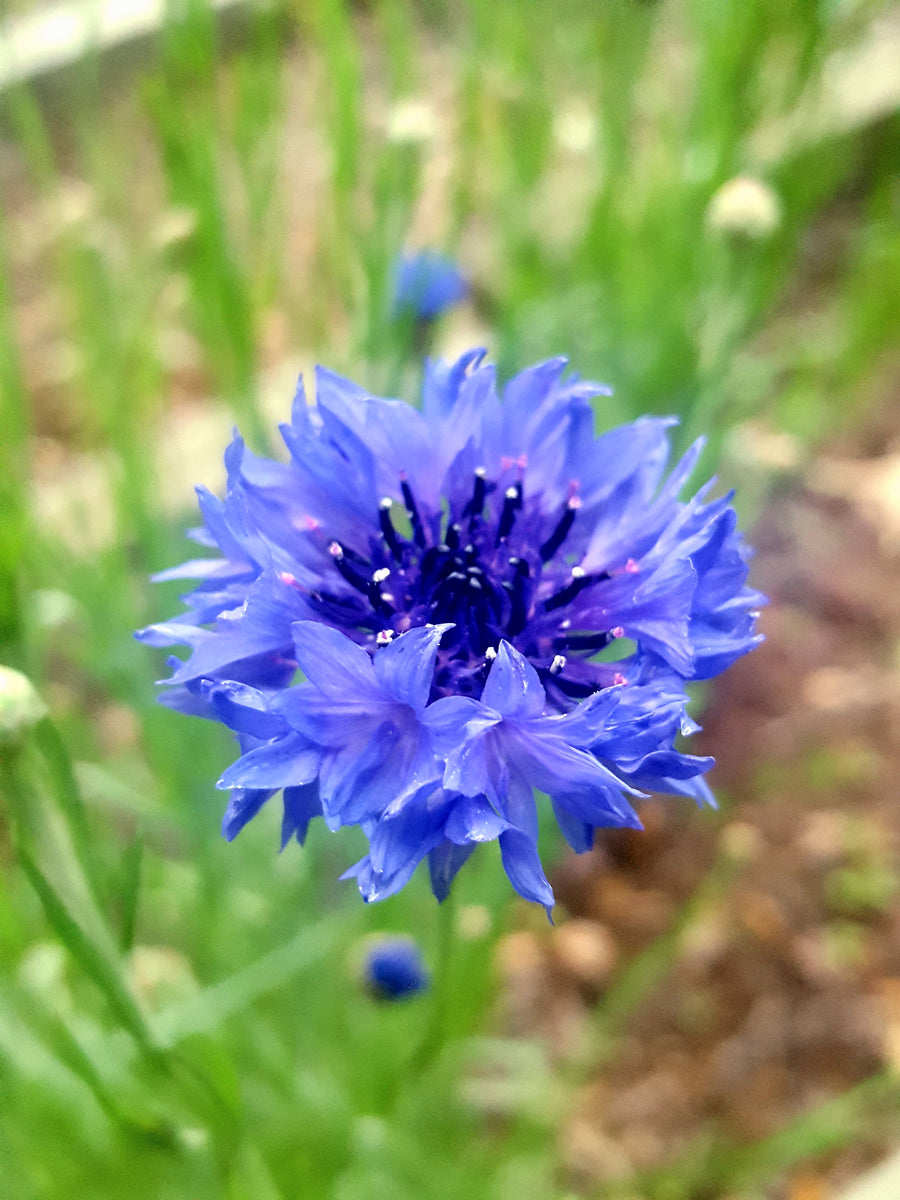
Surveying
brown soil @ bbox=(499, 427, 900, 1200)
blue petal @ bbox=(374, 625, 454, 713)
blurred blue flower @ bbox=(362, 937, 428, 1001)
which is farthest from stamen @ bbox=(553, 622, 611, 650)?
brown soil @ bbox=(499, 427, 900, 1200)

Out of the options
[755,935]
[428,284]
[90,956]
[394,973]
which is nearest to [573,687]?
[90,956]

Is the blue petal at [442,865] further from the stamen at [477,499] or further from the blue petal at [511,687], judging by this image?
the stamen at [477,499]

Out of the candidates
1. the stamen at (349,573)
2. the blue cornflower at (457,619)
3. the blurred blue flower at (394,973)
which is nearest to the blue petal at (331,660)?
the blue cornflower at (457,619)

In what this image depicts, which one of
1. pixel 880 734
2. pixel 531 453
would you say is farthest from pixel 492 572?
pixel 880 734

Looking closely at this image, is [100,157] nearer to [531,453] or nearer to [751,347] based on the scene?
[531,453]

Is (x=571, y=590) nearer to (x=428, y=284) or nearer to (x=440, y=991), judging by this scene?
(x=440, y=991)

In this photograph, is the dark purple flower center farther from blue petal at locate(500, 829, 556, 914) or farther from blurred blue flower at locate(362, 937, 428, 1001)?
blurred blue flower at locate(362, 937, 428, 1001)
